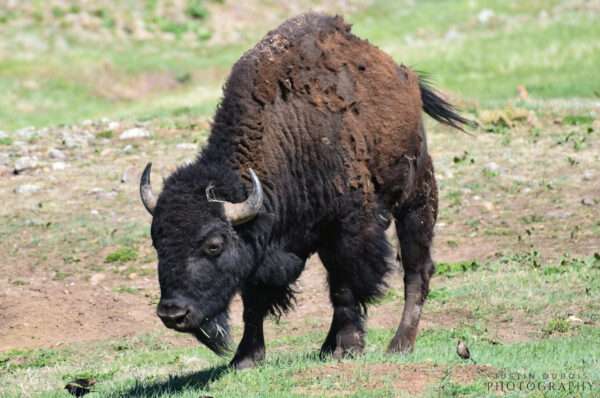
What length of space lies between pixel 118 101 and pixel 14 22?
261 inches

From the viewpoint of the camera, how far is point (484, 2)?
135ft

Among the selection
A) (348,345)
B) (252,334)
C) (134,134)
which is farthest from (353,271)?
(134,134)

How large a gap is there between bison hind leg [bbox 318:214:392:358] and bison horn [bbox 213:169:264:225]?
111 cm

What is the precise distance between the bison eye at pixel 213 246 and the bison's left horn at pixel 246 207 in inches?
7.9

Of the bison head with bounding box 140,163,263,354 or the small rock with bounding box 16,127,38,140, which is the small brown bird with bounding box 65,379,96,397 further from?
the small rock with bounding box 16,127,38,140

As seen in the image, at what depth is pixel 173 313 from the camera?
25.3ft

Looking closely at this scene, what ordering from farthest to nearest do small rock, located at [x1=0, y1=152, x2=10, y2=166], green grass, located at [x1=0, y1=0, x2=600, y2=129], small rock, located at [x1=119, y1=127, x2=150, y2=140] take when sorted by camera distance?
green grass, located at [x1=0, y1=0, x2=600, y2=129] < small rock, located at [x1=119, y1=127, x2=150, y2=140] < small rock, located at [x1=0, y1=152, x2=10, y2=166]

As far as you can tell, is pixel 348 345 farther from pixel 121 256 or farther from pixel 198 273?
pixel 121 256

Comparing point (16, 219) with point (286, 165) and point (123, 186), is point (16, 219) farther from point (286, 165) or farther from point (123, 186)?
point (286, 165)

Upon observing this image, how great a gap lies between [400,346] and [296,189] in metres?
1.66

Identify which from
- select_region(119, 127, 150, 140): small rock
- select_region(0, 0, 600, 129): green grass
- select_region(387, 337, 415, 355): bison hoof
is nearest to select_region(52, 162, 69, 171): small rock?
select_region(119, 127, 150, 140): small rock

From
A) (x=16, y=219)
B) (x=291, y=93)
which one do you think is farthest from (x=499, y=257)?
(x=16, y=219)

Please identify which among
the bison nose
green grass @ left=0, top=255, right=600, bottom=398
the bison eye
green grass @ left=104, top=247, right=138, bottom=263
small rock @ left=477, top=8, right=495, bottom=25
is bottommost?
green grass @ left=104, top=247, right=138, bottom=263

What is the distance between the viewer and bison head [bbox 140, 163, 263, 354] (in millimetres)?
7867
